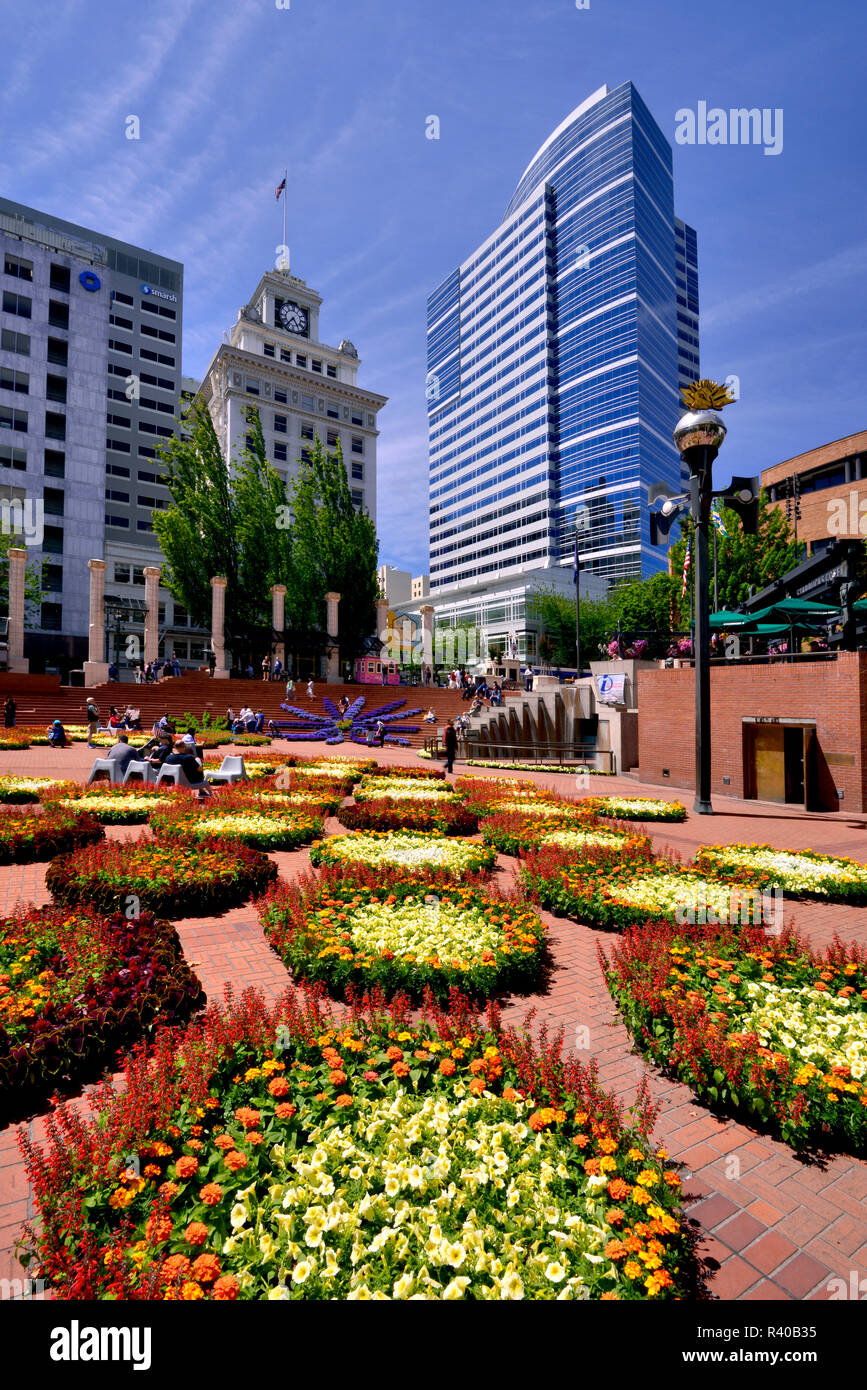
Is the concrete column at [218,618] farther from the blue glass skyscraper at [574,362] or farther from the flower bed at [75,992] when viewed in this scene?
the blue glass skyscraper at [574,362]

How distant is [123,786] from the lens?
1370 centimetres

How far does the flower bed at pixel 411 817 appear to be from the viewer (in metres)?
10.8

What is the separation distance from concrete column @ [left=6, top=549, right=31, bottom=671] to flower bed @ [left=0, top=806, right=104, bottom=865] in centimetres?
2802

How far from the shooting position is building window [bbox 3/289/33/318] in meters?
50.5

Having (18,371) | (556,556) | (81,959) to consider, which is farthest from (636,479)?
(81,959)

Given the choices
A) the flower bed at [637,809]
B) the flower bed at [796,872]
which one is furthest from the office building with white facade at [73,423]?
the flower bed at [796,872]

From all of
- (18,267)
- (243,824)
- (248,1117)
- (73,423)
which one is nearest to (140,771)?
(243,824)

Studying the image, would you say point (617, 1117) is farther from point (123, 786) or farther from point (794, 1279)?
point (123, 786)

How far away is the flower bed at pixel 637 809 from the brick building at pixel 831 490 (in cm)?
3488

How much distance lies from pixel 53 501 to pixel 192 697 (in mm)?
31455

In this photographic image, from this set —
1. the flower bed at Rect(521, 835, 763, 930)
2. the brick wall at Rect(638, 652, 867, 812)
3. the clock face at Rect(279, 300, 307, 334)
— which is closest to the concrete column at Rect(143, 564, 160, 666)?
the brick wall at Rect(638, 652, 867, 812)

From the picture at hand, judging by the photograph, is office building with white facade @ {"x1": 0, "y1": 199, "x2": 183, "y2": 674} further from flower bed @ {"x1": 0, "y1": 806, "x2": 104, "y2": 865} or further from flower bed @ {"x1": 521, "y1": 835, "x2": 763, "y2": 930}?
flower bed @ {"x1": 521, "y1": 835, "x2": 763, "y2": 930}

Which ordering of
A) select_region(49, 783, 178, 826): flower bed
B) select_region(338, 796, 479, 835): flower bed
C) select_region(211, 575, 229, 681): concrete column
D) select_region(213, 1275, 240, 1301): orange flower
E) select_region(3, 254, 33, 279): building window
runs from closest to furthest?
1. select_region(213, 1275, 240, 1301): orange flower
2. select_region(338, 796, 479, 835): flower bed
3. select_region(49, 783, 178, 826): flower bed
4. select_region(211, 575, 229, 681): concrete column
5. select_region(3, 254, 33, 279): building window
